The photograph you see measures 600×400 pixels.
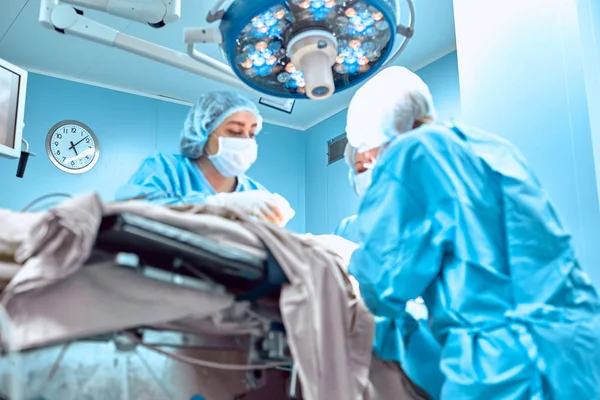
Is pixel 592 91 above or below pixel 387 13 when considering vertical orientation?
below

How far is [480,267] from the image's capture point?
43.6 inches

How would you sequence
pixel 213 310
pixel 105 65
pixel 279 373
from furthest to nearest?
pixel 105 65 < pixel 279 373 < pixel 213 310

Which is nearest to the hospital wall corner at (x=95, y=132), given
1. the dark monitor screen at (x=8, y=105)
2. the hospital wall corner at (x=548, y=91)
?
the dark monitor screen at (x=8, y=105)

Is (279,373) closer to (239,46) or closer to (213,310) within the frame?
(213,310)

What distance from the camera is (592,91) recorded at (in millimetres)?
1736

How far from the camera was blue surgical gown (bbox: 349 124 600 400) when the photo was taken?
3.39ft

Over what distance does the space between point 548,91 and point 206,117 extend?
4.03 feet

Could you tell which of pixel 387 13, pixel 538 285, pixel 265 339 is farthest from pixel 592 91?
pixel 265 339

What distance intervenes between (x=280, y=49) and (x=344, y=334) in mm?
837

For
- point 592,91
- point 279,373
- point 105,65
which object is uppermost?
point 105,65

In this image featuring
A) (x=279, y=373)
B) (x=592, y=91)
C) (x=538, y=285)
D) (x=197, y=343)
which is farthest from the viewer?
(x=592, y=91)

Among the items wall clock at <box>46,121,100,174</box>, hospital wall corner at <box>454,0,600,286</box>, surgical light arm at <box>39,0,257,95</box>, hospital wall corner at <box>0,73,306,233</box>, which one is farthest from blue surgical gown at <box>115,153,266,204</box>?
wall clock at <box>46,121,100,174</box>

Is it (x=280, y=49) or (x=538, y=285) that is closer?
(x=538, y=285)

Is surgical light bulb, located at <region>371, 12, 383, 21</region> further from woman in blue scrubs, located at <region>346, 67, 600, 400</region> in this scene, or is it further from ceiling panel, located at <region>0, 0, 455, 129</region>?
ceiling panel, located at <region>0, 0, 455, 129</region>
